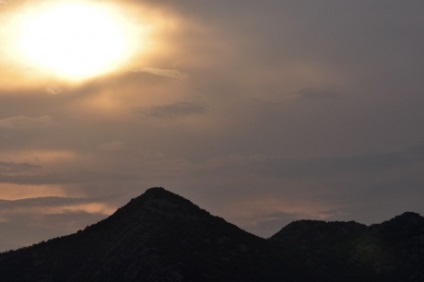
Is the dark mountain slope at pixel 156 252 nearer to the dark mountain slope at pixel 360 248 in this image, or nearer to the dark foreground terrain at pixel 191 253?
the dark foreground terrain at pixel 191 253

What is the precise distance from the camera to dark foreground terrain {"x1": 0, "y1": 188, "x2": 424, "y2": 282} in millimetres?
122125

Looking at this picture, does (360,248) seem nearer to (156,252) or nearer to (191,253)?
(191,253)

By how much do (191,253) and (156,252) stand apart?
5.61 m

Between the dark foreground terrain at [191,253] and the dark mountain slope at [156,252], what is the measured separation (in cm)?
16

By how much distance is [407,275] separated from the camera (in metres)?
145

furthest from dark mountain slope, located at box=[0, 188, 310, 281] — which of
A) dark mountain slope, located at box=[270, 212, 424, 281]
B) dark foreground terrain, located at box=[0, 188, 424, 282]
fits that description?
dark mountain slope, located at box=[270, 212, 424, 281]

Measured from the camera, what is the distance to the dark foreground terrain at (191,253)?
401ft

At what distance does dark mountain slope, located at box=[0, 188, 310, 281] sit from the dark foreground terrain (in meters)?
0.16

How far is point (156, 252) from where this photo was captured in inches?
4835

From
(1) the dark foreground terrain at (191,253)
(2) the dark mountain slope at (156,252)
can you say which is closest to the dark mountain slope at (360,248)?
(1) the dark foreground terrain at (191,253)

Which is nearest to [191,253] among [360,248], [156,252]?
[156,252]

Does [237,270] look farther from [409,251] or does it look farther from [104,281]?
[409,251]

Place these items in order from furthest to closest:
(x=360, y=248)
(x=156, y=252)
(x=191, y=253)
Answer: (x=360, y=248) < (x=191, y=253) < (x=156, y=252)

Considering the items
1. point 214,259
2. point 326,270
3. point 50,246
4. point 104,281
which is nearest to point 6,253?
point 50,246
